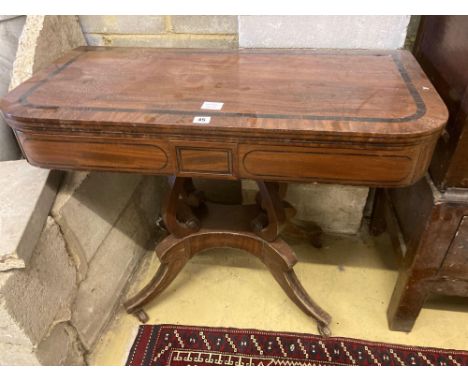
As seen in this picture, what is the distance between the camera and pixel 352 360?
110 cm

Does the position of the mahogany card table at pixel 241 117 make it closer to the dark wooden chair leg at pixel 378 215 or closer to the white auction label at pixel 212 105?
the white auction label at pixel 212 105

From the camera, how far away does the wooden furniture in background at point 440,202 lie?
30.9 inches

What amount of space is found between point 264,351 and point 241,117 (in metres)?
0.75

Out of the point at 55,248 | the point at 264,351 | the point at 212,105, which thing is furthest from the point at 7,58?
the point at 264,351

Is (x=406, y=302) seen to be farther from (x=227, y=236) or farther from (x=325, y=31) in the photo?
(x=325, y=31)

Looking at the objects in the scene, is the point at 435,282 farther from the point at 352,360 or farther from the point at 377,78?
the point at 377,78

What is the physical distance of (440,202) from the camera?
33.1 inches

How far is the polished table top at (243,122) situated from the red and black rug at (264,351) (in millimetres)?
628

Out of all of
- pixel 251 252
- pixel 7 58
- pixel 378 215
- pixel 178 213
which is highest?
pixel 7 58

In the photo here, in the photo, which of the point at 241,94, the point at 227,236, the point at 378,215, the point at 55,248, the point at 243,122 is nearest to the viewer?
the point at 243,122

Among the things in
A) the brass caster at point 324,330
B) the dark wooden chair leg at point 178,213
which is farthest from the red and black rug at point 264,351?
the dark wooden chair leg at point 178,213

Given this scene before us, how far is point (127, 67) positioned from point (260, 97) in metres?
0.39
